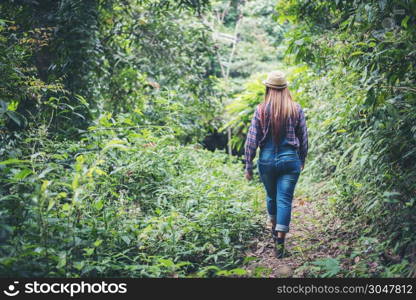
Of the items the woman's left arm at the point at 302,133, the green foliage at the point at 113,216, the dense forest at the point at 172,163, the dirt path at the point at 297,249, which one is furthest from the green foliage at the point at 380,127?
the green foliage at the point at 113,216

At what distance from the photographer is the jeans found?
4090 mm

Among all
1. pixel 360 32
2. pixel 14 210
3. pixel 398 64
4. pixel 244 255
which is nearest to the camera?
pixel 14 210

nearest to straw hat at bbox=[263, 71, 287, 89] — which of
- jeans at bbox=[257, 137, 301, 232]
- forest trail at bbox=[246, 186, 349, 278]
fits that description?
→ jeans at bbox=[257, 137, 301, 232]

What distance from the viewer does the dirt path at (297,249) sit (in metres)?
3.71

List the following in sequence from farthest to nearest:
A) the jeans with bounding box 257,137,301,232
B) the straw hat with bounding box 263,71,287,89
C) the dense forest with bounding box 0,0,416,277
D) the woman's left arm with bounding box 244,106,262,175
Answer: the woman's left arm with bounding box 244,106,262,175, the straw hat with bounding box 263,71,287,89, the jeans with bounding box 257,137,301,232, the dense forest with bounding box 0,0,416,277

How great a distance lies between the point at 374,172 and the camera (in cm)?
426

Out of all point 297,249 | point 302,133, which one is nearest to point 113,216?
point 297,249

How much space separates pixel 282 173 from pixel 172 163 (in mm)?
2116

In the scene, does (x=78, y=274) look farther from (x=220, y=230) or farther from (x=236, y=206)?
(x=236, y=206)

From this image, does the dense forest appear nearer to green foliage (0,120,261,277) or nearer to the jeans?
→ green foliage (0,120,261,277)

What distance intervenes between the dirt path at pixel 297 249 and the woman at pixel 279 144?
18cm

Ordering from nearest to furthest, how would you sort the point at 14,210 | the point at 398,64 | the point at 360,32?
1. the point at 14,210
2. the point at 398,64
3. the point at 360,32

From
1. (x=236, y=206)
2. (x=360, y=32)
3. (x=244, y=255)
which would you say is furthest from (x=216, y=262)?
(x=360, y=32)

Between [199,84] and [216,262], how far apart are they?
5292 mm
